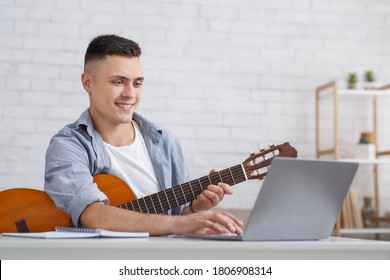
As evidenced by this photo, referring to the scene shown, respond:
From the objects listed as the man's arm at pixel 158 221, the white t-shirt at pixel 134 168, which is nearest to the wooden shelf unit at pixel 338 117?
the white t-shirt at pixel 134 168

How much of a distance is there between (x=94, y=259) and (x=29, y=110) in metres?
3.23

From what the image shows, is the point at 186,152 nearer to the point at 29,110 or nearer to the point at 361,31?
the point at 29,110

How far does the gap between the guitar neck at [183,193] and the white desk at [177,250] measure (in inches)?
32.8

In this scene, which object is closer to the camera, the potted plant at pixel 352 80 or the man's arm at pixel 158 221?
the man's arm at pixel 158 221

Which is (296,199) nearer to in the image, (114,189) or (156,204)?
(156,204)

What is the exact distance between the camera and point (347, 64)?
4934 mm

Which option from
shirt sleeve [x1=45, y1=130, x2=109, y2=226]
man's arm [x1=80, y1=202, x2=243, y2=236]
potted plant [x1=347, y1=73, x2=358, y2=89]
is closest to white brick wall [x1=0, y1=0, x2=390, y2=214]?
potted plant [x1=347, y1=73, x2=358, y2=89]

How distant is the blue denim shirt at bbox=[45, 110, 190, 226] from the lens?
7.26ft

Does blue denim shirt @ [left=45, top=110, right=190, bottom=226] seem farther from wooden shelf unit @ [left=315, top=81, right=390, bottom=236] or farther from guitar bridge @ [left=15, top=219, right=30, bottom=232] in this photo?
wooden shelf unit @ [left=315, top=81, right=390, bottom=236]

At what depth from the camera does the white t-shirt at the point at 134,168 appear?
2.65m

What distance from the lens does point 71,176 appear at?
229 centimetres

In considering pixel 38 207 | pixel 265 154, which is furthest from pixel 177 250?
pixel 38 207

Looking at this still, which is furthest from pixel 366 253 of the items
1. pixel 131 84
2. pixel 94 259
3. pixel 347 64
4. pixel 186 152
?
pixel 347 64

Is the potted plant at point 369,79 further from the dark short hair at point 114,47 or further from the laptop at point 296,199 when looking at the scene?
the laptop at point 296,199
